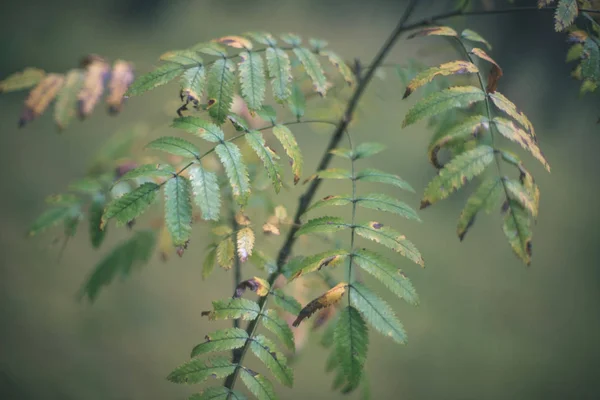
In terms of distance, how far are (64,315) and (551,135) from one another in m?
2.94

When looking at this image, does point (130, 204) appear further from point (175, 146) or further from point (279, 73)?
point (279, 73)

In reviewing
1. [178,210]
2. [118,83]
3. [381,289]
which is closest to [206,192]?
[178,210]

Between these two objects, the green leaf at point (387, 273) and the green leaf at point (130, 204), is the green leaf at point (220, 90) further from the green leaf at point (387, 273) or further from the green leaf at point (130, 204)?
the green leaf at point (387, 273)

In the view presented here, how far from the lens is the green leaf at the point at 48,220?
2.50ft

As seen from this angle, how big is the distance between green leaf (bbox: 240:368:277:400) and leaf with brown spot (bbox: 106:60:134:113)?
50 cm

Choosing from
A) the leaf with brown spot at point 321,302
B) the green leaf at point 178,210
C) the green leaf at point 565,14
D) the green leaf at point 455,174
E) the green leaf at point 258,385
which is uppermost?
the green leaf at point 565,14

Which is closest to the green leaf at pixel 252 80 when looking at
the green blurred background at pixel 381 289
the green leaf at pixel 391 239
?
the green leaf at pixel 391 239

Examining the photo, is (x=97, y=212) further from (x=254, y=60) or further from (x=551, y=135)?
(x=551, y=135)

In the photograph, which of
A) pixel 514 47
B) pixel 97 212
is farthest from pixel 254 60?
pixel 514 47

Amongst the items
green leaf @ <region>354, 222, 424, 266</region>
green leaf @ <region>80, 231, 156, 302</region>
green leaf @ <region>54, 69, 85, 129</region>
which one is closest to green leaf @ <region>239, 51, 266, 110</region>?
green leaf @ <region>354, 222, 424, 266</region>

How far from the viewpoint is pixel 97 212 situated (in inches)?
28.3

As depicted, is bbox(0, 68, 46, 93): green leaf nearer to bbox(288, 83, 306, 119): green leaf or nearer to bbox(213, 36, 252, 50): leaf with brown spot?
bbox(213, 36, 252, 50): leaf with brown spot

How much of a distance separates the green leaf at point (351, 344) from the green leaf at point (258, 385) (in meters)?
0.11

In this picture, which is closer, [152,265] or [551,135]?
[152,265]
